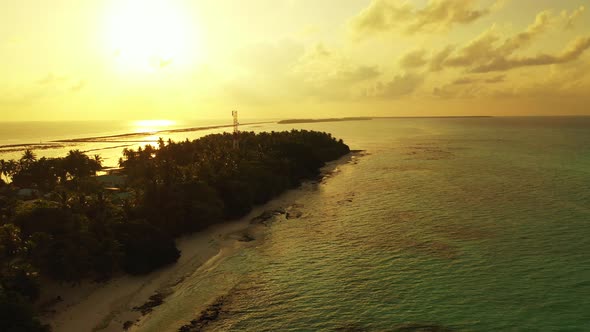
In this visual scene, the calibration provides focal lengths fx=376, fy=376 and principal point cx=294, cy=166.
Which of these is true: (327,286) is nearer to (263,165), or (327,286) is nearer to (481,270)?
(481,270)

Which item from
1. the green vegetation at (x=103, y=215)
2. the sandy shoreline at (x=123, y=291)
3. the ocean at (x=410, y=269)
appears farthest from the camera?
the green vegetation at (x=103, y=215)

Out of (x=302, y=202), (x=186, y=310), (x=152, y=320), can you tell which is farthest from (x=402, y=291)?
(x=302, y=202)

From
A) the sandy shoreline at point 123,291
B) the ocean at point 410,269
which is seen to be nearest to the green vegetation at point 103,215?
the sandy shoreline at point 123,291

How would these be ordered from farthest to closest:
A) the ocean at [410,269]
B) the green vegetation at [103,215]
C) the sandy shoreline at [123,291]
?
1. the green vegetation at [103,215]
2. the sandy shoreline at [123,291]
3. the ocean at [410,269]

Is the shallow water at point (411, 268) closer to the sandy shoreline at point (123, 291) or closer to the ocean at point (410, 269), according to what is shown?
the ocean at point (410, 269)

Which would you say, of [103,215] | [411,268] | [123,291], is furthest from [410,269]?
[103,215]

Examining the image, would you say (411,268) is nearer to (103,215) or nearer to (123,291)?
(123,291)

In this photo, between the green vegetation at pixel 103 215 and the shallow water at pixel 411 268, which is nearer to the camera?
the shallow water at pixel 411 268

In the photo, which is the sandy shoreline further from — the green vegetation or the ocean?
the ocean
